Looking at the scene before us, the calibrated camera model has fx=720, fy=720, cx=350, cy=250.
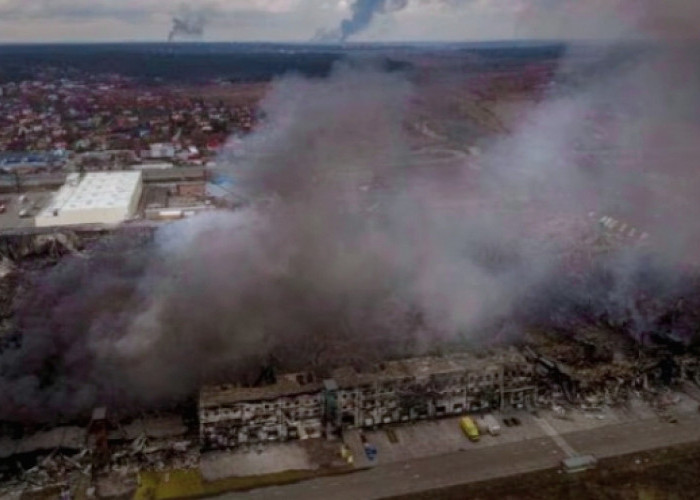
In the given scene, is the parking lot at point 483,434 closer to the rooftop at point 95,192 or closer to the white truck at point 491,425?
the white truck at point 491,425

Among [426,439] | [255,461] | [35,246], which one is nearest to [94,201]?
[35,246]

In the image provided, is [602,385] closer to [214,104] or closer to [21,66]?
[214,104]

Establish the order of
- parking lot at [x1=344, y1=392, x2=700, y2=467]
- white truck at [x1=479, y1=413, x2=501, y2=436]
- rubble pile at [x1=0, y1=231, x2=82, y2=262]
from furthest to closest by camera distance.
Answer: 1. rubble pile at [x1=0, y1=231, x2=82, y2=262]
2. white truck at [x1=479, y1=413, x2=501, y2=436]
3. parking lot at [x1=344, y1=392, x2=700, y2=467]

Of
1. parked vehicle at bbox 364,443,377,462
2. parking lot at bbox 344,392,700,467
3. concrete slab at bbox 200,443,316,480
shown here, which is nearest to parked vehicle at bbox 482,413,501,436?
parking lot at bbox 344,392,700,467

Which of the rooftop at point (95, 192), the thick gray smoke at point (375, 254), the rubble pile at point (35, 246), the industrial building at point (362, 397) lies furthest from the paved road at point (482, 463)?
the rooftop at point (95, 192)

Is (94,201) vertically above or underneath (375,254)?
underneath

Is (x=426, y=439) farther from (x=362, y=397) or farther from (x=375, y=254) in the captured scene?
(x=375, y=254)

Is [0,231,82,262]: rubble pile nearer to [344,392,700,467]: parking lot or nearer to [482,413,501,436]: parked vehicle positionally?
[344,392,700,467]: parking lot
